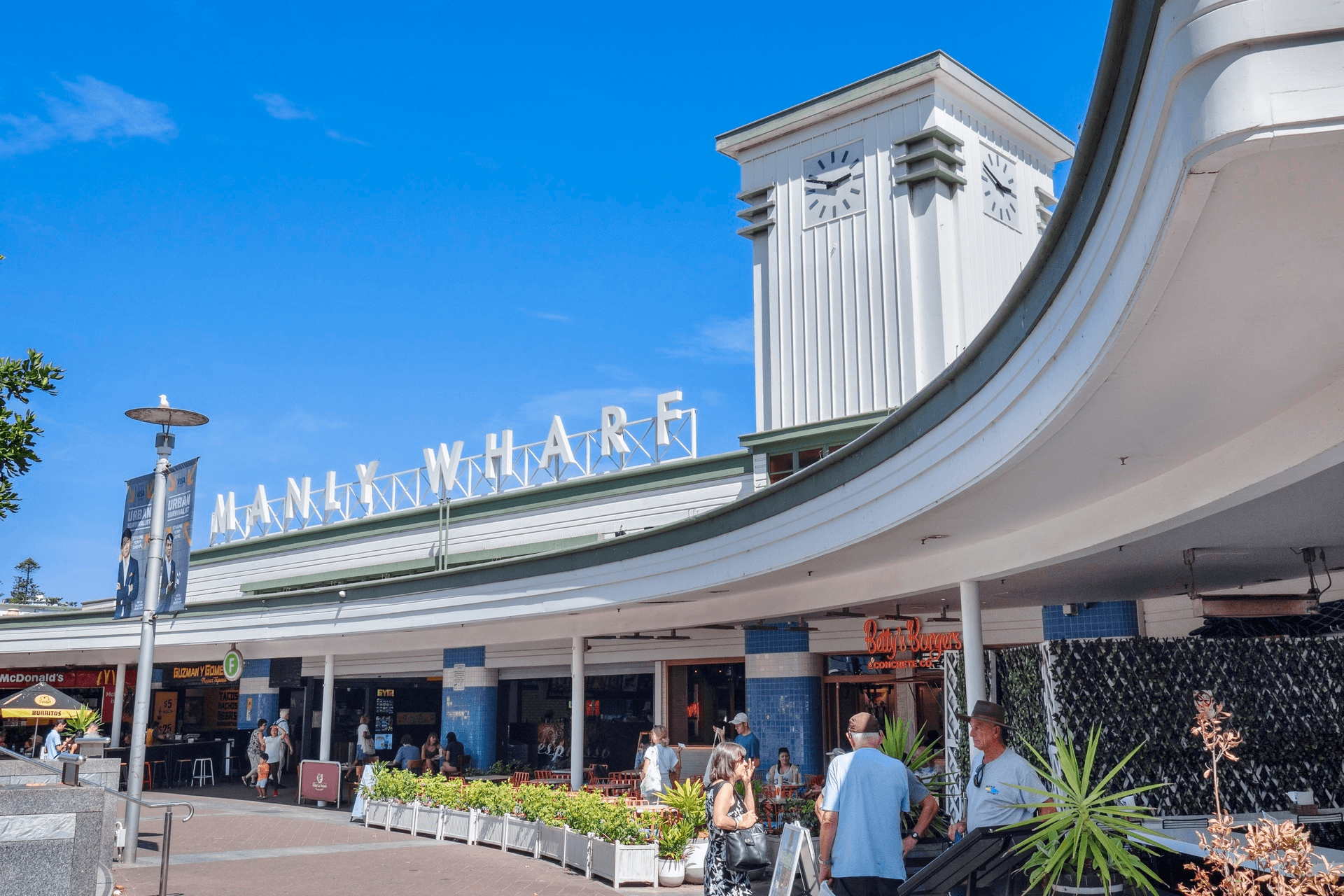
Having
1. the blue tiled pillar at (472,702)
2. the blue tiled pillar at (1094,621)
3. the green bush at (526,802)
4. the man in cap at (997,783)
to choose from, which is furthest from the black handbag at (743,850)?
the blue tiled pillar at (472,702)

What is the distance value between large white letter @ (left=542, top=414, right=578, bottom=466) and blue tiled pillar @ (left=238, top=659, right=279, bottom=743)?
9945 mm

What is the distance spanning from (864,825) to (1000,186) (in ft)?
63.9

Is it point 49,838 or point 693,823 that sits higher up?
point 49,838

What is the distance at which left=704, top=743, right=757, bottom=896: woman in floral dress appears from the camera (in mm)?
7270

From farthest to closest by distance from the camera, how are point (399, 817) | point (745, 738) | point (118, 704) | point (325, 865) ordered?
point (118, 704), point (399, 817), point (745, 738), point (325, 865)

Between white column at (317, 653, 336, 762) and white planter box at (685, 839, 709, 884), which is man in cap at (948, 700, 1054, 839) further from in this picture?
white column at (317, 653, 336, 762)

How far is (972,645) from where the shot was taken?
11.4 metres

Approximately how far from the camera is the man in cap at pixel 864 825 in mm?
6227

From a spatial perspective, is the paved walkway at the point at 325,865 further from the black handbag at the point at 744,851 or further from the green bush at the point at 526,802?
the black handbag at the point at 744,851

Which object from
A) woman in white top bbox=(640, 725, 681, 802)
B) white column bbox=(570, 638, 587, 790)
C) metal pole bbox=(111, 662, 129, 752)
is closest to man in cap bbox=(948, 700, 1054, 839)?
woman in white top bbox=(640, 725, 681, 802)

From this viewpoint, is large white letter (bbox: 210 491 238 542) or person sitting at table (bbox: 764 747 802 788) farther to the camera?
large white letter (bbox: 210 491 238 542)

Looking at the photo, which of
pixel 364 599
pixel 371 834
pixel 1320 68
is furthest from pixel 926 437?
pixel 364 599

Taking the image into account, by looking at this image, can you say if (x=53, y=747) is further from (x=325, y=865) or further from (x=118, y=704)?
(x=118, y=704)

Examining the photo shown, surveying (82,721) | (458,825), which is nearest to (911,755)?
(458,825)
